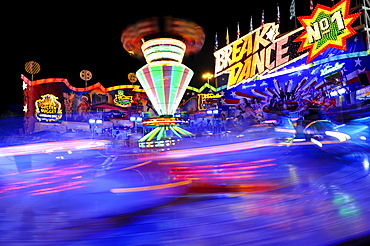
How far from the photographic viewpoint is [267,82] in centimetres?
2972

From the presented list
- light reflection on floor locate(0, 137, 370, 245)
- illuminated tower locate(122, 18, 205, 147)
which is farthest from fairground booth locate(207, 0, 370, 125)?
light reflection on floor locate(0, 137, 370, 245)

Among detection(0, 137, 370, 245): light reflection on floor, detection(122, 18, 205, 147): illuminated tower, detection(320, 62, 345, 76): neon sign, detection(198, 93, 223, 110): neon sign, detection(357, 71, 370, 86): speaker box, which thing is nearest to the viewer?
detection(0, 137, 370, 245): light reflection on floor

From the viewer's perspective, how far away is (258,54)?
25.2m

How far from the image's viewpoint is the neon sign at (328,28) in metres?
16.4

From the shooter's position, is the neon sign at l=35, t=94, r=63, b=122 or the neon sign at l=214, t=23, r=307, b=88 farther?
the neon sign at l=35, t=94, r=63, b=122

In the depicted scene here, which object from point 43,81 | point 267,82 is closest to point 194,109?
point 267,82

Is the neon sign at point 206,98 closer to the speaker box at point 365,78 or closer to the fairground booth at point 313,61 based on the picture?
the fairground booth at point 313,61

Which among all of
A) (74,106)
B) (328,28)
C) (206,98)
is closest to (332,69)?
(328,28)

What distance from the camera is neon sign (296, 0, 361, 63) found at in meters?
16.4

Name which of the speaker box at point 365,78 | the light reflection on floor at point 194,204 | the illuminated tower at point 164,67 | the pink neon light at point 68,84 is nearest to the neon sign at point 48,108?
the pink neon light at point 68,84

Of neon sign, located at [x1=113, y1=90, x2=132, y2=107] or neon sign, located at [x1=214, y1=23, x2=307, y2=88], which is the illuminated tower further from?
neon sign, located at [x1=113, y1=90, x2=132, y2=107]

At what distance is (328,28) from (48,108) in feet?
92.8

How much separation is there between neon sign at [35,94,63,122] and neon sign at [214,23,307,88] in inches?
752

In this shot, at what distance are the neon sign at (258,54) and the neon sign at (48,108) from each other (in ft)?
62.7
